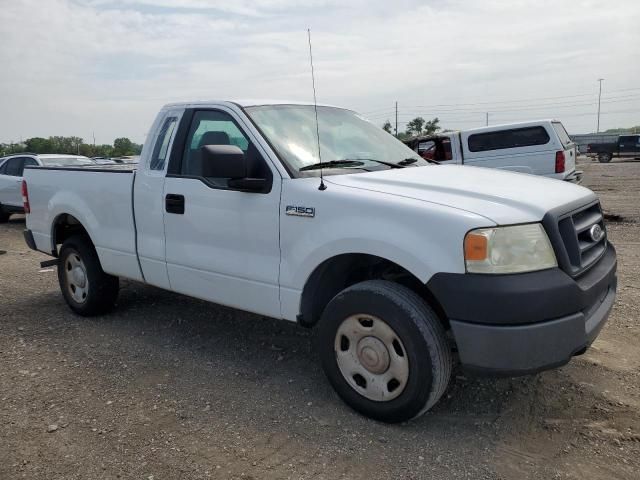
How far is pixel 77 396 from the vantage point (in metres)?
3.74

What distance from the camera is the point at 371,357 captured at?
315 centimetres

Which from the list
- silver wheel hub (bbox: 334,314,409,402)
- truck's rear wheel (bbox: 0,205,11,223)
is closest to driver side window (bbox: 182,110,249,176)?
silver wheel hub (bbox: 334,314,409,402)

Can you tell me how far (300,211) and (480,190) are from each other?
1.07m

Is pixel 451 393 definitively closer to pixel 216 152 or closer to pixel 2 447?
pixel 216 152

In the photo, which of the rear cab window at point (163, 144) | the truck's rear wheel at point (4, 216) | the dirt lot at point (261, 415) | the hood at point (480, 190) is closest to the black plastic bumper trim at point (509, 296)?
the hood at point (480, 190)

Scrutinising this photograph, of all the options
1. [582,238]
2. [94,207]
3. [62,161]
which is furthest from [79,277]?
[62,161]

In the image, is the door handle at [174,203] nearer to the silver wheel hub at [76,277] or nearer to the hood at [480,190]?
the hood at [480,190]

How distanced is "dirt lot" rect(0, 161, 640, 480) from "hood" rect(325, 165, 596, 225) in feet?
4.06

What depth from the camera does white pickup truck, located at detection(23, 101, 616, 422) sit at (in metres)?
2.77

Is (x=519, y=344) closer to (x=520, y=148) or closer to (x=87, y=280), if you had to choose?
(x=87, y=280)

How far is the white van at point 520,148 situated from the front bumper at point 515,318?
9.49 metres

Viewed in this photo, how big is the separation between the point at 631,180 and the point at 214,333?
20138 millimetres

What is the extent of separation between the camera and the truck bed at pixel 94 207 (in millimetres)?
4672

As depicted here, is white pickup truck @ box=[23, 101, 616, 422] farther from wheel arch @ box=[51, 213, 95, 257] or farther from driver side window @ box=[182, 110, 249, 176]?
wheel arch @ box=[51, 213, 95, 257]
